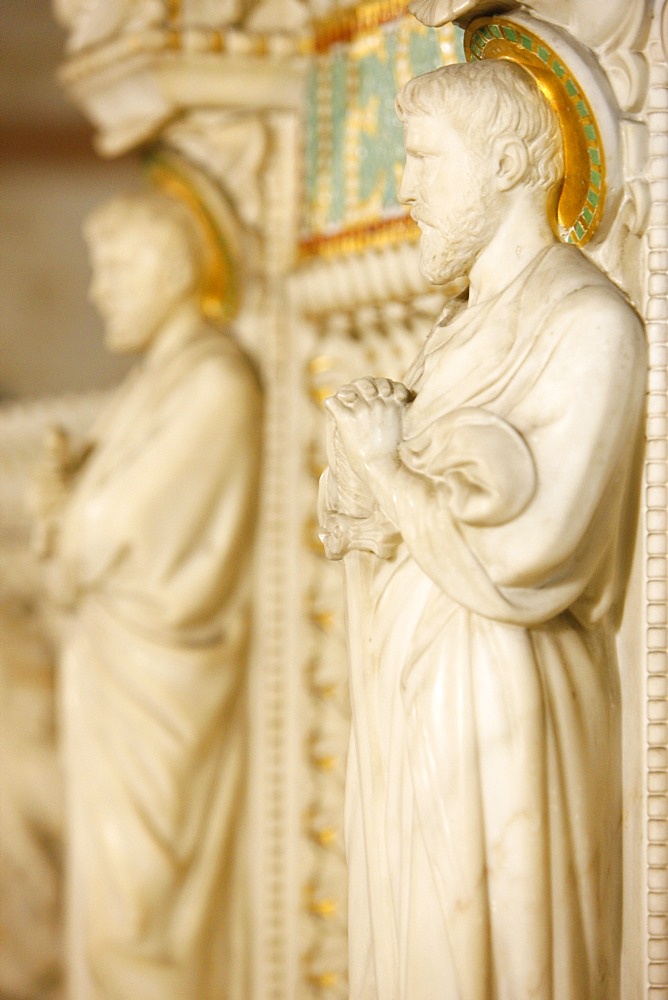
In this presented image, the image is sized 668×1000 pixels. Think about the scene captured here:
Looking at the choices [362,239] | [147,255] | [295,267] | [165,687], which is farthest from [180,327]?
[165,687]

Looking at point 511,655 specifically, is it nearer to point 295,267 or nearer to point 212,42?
point 295,267

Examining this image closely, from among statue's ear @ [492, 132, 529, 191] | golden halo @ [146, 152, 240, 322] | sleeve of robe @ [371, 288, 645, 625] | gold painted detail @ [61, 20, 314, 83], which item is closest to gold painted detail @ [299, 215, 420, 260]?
golden halo @ [146, 152, 240, 322]

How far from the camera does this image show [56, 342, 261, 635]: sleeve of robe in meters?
3.20

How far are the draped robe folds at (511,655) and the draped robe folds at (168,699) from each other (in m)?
1.23

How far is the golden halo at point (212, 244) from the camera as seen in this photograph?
11.0 feet

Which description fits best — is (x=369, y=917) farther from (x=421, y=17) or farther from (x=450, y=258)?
(x=421, y=17)

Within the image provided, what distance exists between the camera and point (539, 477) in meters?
1.82

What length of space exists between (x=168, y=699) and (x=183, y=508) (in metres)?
0.36

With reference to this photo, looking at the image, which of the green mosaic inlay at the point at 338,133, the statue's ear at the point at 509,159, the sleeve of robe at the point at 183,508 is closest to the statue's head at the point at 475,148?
the statue's ear at the point at 509,159

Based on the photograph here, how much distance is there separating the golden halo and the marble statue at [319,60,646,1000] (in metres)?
1.37

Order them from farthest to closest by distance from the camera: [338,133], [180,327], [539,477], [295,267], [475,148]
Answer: [180,327]
[295,267]
[338,133]
[475,148]
[539,477]

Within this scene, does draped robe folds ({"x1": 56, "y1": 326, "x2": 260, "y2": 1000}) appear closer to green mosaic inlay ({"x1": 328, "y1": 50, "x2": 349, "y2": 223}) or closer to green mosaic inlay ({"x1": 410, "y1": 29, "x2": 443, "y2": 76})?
green mosaic inlay ({"x1": 328, "y1": 50, "x2": 349, "y2": 223})

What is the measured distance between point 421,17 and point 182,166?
1.36m

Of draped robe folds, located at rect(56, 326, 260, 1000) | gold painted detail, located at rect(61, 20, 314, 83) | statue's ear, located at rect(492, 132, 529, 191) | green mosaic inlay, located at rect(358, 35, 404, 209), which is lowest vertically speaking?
draped robe folds, located at rect(56, 326, 260, 1000)
